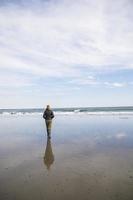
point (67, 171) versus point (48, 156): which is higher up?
point (48, 156)

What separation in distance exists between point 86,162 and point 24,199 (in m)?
4.14

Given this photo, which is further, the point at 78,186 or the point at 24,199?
the point at 78,186

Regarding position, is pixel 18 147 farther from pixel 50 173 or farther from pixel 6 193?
pixel 6 193

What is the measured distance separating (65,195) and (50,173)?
2187 millimetres

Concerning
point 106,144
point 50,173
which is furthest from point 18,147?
point 50,173

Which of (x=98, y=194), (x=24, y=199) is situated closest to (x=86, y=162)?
(x=98, y=194)

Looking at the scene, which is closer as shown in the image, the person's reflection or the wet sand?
the wet sand

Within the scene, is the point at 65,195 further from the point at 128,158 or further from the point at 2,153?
the point at 2,153

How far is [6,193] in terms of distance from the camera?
22.4 feet

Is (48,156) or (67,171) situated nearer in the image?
(67,171)

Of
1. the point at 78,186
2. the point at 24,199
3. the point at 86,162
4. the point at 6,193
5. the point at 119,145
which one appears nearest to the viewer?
the point at 24,199

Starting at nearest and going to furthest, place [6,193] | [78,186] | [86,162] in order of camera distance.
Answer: [6,193]
[78,186]
[86,162]

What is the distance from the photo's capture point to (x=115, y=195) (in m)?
6.53

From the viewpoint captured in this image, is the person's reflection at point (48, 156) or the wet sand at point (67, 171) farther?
the person's reflection at point (48, 156)
